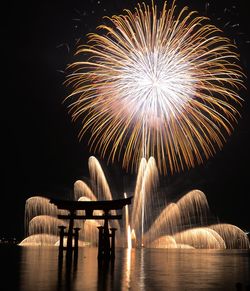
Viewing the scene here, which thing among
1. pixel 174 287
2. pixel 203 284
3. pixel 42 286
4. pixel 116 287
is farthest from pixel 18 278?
pixel 203 284

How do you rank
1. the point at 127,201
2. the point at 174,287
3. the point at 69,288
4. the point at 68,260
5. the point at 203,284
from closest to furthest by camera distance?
the point at 69,288 → the point at 174,287 → the point at 203,284 → the point at 68,260 → the point at 127,201

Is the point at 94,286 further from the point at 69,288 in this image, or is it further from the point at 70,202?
the point at 70,202

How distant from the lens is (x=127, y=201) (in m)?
32.3

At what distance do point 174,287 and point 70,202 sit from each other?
57.6 ft

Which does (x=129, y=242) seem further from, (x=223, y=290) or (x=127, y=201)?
(x=223, y=290)

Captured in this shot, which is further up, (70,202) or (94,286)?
(70,202)

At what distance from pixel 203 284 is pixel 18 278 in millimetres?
7925

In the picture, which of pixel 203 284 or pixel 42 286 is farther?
pixel 203 284

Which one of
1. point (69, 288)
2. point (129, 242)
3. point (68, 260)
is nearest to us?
point (69, 288)

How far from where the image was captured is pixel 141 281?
18.3 metres

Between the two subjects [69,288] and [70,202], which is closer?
[69,288]

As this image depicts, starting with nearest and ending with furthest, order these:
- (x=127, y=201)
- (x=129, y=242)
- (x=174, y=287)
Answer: (x=174, y=287) < (x=127, y=201) < (x=129, y=242)

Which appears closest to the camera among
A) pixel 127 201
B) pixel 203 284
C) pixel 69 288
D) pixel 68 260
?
pixel 69 288

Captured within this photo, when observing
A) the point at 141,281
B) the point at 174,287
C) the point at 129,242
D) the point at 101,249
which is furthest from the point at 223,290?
the point at 129,242
